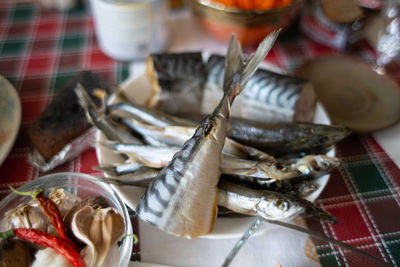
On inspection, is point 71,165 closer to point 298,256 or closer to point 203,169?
point 203,169

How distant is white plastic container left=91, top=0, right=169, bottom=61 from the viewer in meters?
0.94

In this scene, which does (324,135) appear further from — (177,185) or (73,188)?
(73,188)

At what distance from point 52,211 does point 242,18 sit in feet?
2.58

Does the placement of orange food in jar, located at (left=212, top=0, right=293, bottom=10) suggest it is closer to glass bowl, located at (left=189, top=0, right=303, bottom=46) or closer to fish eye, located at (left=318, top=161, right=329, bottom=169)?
glass bowl, located at (left=189, top=0, right=303, bottom=46)

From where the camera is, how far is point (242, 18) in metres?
0.97

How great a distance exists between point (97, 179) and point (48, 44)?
837 mm

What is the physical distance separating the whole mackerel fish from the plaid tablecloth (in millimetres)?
273

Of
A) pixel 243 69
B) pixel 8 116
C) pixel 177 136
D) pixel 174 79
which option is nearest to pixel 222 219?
pixel 177 136

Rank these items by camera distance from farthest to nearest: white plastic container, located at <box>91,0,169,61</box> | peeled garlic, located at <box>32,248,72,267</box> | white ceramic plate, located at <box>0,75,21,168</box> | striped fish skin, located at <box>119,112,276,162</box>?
white plastic container, located at <box>91,0,169,61</box>
white ceramic plate, located at <box>0,75,21,168</box>
striped fish skin, located at <box>119,112,276,162</box>
peeled garlic, located at <box>32,248,72,267</box>

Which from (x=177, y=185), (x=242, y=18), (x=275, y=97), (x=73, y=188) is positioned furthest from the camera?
(x=242, y=18)

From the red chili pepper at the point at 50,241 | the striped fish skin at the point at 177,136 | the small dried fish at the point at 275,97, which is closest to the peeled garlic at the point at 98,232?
the red chili pepper at the point at 50,241

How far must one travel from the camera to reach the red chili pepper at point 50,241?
1.74ft

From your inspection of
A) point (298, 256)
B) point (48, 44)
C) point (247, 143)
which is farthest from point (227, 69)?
point (48, 44)

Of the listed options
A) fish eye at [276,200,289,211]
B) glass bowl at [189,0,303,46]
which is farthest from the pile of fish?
glass bowl at [189,0,303,46]
